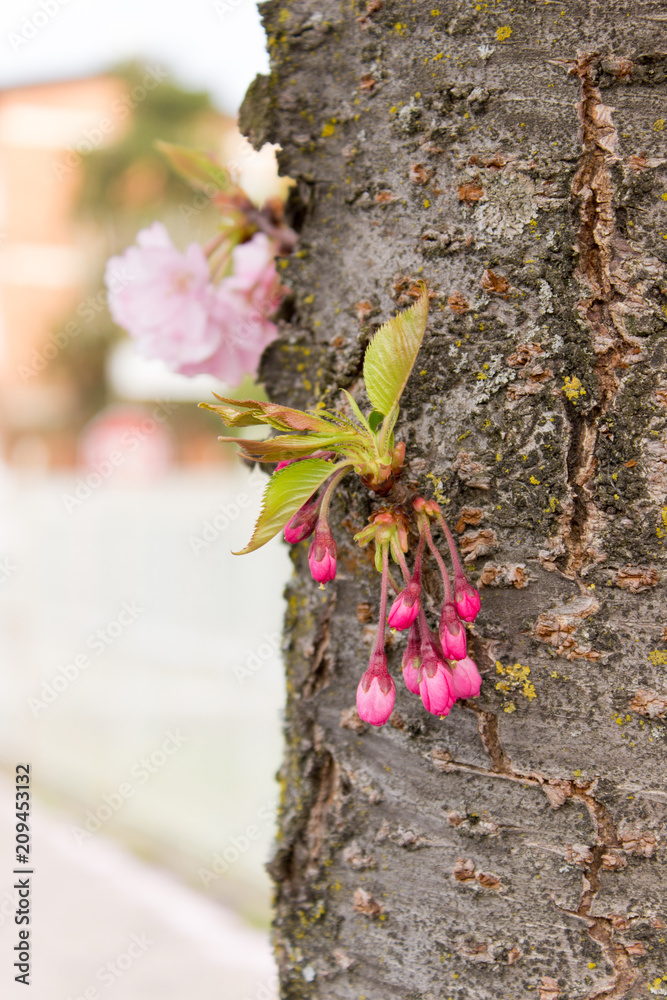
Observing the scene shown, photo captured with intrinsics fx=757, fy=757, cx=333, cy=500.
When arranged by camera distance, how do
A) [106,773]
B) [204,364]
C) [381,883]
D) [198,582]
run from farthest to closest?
1. [106,773]
2. [198,582]
3. [204,364]
4. [381,883]

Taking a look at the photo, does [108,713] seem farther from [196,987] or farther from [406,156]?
[406,156]

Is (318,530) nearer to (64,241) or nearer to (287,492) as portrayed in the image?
(287,492)

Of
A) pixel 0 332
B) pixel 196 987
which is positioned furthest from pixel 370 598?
pixel 0 332

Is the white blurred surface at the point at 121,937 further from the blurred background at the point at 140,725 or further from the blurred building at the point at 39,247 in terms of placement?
the blurred building at the point at 39,247

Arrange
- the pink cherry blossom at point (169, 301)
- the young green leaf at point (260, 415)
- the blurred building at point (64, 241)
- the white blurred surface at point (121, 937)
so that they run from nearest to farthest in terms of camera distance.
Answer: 1. the young green leaf at point (260, 415)
2. the pink cherry blossom at point (169, 301)
3. the white blurred surface at point (121, 937)
4. the blurred building at point (64, 241)

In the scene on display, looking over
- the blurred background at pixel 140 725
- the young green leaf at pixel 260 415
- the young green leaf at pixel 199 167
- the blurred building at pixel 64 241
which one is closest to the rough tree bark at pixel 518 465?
the young green leaf at pixel 260 415

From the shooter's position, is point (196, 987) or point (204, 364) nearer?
point (204, 364)

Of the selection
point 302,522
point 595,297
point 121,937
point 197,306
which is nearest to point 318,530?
point 302,522
